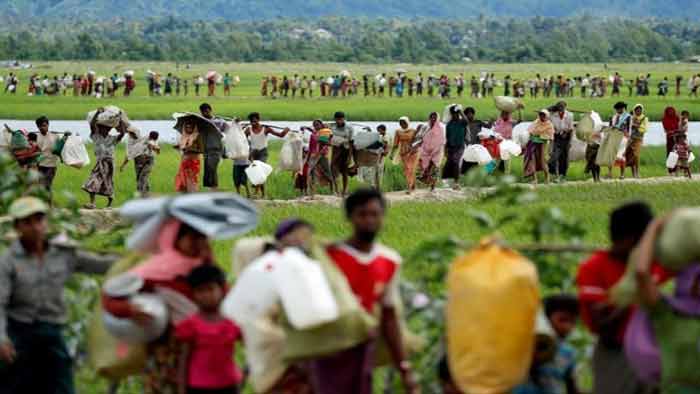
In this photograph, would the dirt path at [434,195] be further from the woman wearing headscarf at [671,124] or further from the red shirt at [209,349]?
the red shirt at [209,349]

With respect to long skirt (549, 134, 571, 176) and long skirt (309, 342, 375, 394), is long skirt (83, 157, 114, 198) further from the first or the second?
long skirt (309, 342, 375, 394)

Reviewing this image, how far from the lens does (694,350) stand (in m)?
6.43

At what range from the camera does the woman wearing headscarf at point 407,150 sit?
22.8 m

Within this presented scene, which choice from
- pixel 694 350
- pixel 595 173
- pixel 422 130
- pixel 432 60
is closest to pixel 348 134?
pixel 422 130

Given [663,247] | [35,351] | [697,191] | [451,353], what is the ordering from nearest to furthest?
Result: [663,247] → [451,353] → [35,351] → [697,191]

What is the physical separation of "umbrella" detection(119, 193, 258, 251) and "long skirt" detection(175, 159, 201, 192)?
12291mm

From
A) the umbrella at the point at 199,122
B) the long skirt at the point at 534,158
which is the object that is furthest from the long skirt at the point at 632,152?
the umbrella at the point at 199,122

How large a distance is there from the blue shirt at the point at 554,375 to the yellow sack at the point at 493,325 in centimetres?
28

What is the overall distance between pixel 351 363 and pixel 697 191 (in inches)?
608

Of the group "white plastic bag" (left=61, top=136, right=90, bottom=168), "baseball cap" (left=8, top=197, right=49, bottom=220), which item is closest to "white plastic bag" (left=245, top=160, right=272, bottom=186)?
"white plastic bag" (left=61, top=136, right=90, bottom=168)

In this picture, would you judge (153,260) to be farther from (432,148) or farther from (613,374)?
(432,148)

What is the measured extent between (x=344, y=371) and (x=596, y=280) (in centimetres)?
114

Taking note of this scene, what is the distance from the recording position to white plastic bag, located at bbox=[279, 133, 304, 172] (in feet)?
73.2

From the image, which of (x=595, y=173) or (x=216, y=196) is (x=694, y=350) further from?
(x=595, y=173)
